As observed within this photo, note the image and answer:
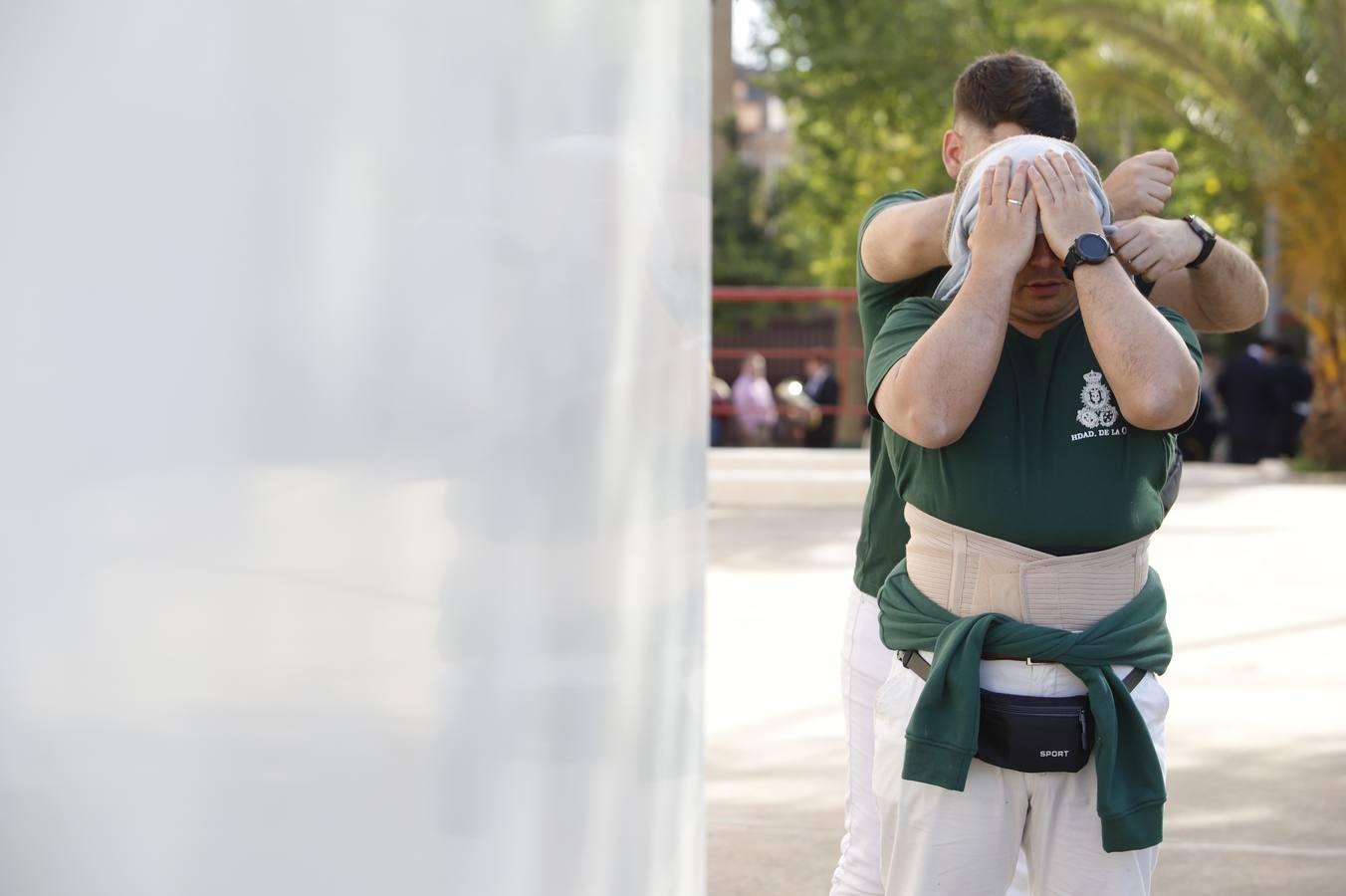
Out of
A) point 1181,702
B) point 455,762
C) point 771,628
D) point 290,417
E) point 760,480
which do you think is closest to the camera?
point 290,417

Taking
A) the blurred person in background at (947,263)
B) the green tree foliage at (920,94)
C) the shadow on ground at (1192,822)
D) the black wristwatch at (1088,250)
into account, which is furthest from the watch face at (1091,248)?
the green tree foliage at (920,94)

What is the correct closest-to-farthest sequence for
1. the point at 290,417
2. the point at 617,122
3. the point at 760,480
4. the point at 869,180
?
the point at 290,417 → the point at 617,122 → the point at 760,480 → the point at 869,180

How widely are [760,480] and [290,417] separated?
11.0m

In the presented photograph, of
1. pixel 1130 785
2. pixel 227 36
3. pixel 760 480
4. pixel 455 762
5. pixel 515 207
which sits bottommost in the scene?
pixel 760 480

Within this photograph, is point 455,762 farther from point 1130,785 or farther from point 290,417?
point 1130,785

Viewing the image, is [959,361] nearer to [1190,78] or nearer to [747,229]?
[1190,78]

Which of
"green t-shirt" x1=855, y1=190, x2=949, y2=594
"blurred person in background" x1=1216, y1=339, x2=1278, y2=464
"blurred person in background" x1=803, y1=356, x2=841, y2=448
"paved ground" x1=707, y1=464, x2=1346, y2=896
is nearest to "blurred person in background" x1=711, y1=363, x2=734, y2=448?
"blurred person in background" x1=803, y1=356, x2=841, y2=448

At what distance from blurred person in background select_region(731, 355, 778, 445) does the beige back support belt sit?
1408 cm

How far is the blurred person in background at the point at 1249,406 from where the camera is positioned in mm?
16172

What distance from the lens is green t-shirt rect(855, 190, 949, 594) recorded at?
278cm

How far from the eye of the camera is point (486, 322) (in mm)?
1716

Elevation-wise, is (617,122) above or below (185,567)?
above

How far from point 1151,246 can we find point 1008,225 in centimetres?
33

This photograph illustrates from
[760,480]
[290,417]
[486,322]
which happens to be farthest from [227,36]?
[760,480]
